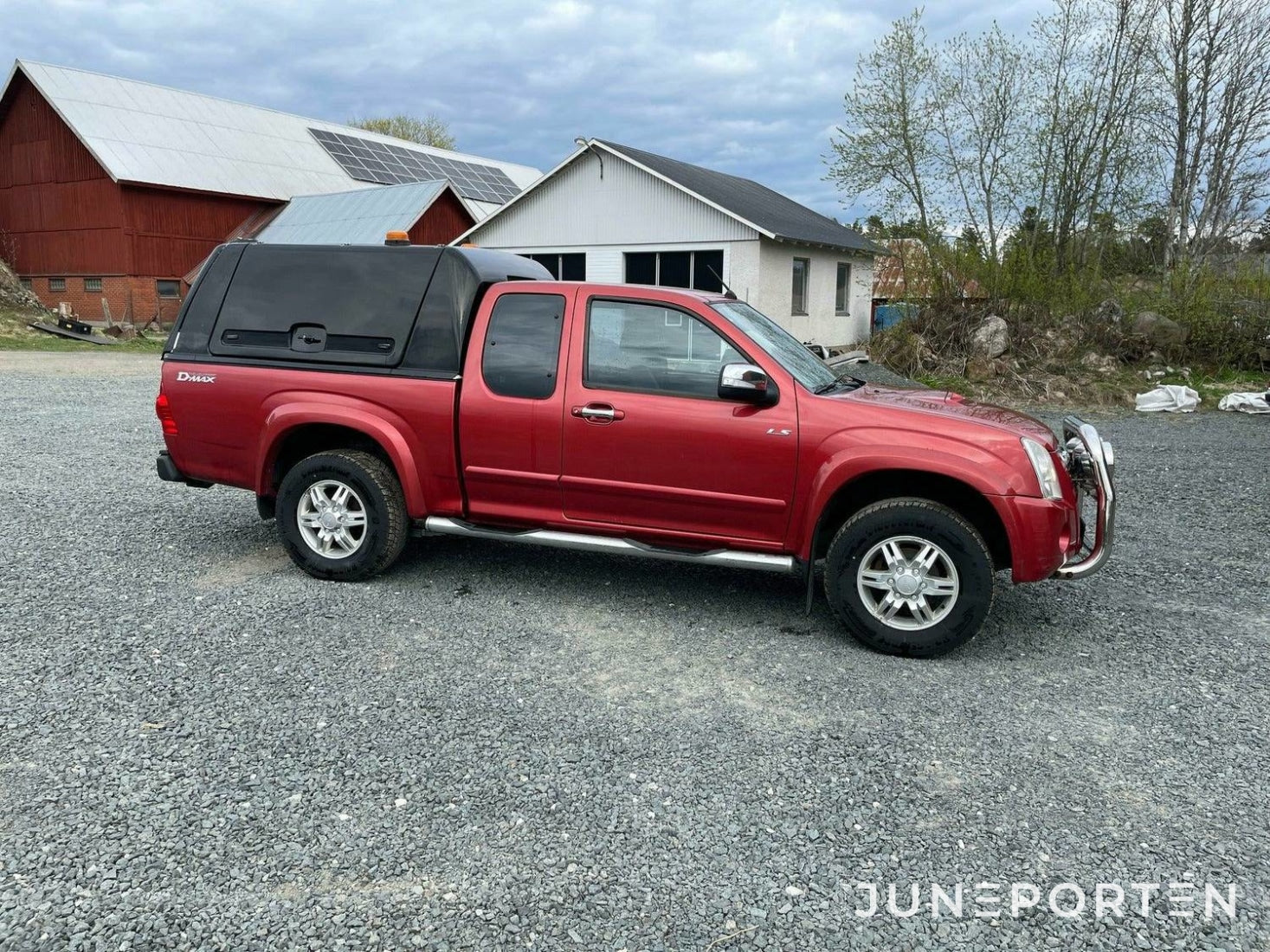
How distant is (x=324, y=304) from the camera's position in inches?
226

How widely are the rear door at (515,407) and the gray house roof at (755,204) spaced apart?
15.4 metres

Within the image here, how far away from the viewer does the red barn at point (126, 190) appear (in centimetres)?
3156

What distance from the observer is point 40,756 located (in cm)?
353

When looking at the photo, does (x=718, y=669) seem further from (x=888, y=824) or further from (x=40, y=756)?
(x=40, y=756)

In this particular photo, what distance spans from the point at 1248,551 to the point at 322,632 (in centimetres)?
647

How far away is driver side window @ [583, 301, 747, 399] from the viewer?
5043 mm

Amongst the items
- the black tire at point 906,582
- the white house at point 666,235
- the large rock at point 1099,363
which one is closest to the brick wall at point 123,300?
the white house at point 666,235

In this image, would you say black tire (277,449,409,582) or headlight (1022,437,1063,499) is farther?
black tire (277,449,409,582)

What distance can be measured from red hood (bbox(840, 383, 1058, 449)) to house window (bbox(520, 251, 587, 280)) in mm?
20552

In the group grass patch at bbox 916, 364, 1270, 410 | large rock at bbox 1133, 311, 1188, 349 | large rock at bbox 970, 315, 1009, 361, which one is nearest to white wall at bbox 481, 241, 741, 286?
large rock at bbox 970, 315, 1009, 361

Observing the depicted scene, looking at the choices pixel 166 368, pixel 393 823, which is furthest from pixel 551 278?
pixel 393 823

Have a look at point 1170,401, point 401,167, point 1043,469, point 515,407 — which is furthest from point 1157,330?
point 401,167

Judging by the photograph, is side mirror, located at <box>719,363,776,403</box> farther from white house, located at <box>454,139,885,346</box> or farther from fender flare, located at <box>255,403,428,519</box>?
white house, located at <box>454,139,885,346</box>

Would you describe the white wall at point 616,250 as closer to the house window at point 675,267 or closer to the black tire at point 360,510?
the house window at point 675,267
